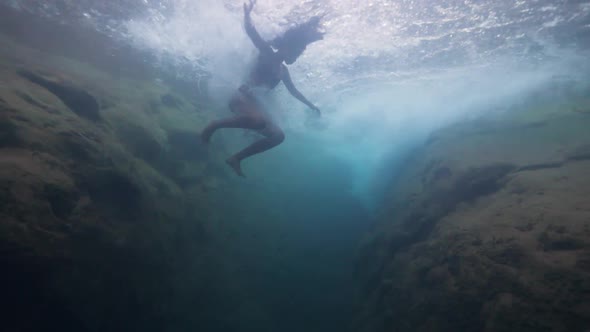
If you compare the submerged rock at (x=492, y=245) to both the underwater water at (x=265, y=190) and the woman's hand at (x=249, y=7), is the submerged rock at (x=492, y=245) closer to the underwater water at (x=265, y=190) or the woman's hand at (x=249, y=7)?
the underwater water at (x=265, y=190)

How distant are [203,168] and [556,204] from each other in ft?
42.0

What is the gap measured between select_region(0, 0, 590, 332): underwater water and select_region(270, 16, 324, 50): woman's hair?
3.55m

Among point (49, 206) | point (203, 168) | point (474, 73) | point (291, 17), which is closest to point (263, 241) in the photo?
point (203, 168)

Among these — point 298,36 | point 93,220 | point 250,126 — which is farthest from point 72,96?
point 298,36

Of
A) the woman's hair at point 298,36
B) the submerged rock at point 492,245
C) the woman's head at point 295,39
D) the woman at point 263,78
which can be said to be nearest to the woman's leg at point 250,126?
the woman at point 263,78

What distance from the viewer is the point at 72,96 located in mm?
8602

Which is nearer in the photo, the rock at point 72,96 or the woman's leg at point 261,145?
the woman's leg at point 261,145

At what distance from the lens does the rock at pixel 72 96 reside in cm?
830

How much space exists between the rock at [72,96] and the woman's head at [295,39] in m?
6.43

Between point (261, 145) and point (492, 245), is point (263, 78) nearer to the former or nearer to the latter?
point (261, 145)

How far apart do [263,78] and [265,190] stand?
10612mm

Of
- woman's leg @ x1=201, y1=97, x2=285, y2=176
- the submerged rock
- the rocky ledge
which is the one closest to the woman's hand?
woman's leg @ x1=201, y1=97, x2=285, y2=176

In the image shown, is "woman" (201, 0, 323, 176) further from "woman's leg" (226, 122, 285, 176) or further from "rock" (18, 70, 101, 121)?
"rock" (18, 70, 101, 121)

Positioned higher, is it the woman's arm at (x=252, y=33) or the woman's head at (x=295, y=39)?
the woman's head at (x=295, y=39)
